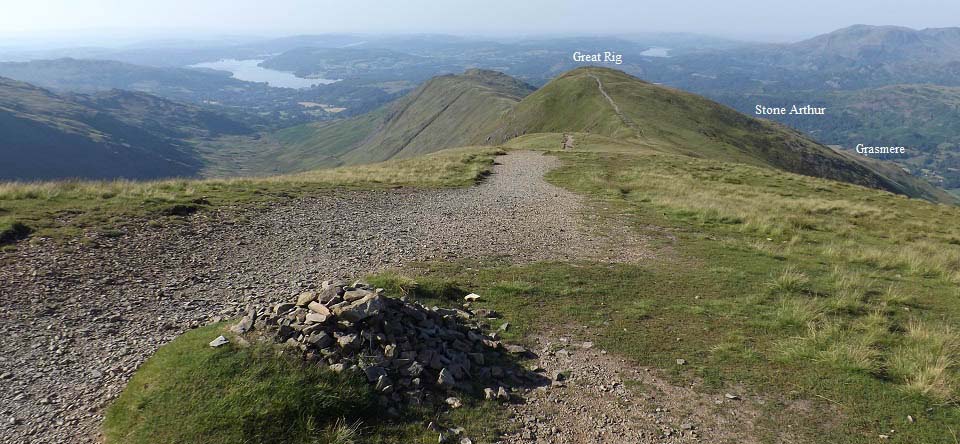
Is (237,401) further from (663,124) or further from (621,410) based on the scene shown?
(663,124)

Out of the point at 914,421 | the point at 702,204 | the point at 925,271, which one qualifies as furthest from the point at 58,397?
the point at 702,204

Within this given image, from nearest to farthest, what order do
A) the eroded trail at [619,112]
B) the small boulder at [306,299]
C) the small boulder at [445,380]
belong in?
the small boulder at [445,380]
the small boulder at [306,299]
the eroded trail at [619,112]

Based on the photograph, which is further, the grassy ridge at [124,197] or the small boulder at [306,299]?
the grassy ridge at [124,197]

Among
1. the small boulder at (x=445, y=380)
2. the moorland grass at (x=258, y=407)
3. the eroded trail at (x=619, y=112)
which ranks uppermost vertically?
the eroded trail at (x=619, y=112)

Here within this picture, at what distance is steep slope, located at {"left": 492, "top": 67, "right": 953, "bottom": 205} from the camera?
7588 cm

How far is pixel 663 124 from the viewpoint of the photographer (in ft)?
272

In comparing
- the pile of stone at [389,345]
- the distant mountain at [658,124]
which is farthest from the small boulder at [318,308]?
the distant mountain at [658,124]

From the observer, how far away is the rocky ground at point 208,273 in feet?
24.7

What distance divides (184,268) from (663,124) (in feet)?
270

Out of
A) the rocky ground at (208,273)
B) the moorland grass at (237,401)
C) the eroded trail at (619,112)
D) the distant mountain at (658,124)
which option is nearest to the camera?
the moorland grass at (237,401)

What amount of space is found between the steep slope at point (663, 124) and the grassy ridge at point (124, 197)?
155 ft

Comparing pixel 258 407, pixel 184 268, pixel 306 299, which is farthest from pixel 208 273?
pixel 258 407

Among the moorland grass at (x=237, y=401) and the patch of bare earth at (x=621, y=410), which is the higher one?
the moorland grass at (x=237, y=401)

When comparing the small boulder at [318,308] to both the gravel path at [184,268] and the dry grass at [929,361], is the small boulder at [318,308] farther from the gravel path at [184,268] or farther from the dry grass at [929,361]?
the dry grass at [929,361]
